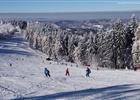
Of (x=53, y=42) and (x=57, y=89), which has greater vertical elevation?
(x=57, y=89)

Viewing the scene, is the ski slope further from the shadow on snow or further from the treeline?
the treeline

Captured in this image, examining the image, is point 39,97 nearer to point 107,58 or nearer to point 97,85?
point 97,85

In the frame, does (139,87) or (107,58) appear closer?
(139,87)

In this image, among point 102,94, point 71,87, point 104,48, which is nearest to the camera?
point 102,94

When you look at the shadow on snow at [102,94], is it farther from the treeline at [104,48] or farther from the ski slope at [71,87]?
the treeline at [104,48]

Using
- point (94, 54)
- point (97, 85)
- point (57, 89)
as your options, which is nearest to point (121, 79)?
point (97, 85)

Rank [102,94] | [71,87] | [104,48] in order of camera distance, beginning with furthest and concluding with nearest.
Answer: [104,48]
[71,87]
[102,94]

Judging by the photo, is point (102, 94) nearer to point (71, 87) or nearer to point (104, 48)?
point (71, 87)

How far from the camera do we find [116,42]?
3529 inches

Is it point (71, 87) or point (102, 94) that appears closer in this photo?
point (102, 94)

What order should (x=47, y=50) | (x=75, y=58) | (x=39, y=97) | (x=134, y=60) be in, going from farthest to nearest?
(x=47, y=50), (x=75, y=58), (x=134, y=60), (x=39, y=97)

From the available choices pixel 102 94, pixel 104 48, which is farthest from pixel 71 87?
pixel 104 48

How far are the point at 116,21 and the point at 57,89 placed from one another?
5201 centimetres

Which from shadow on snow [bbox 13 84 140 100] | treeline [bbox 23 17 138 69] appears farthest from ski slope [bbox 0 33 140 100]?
treeline [bbox 23 17 138 69]
